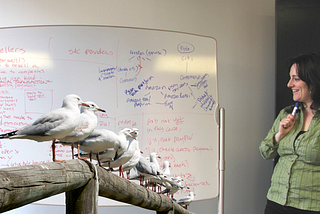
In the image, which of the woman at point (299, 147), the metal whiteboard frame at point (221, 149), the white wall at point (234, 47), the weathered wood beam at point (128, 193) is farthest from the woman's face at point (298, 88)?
the weathered wood beam at point (128, 193)

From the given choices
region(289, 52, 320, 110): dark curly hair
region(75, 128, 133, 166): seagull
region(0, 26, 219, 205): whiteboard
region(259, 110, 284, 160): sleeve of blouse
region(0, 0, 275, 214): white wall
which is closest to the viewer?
region(75, 128, 133, 166): seagull

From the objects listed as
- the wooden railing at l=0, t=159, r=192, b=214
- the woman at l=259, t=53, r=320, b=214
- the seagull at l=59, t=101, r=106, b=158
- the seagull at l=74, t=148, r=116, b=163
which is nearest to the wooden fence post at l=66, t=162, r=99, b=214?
the wooden railing at l=0, t=159, r=192, b=214

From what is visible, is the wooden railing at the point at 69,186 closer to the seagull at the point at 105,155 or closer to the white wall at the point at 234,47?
the seagull at the point at 105,155

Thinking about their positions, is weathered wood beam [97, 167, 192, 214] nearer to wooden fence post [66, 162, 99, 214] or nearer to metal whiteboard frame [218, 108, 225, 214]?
wooden fence post [66, 162, 99, 214]

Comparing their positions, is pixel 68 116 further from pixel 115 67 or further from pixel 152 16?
pixel 152 16

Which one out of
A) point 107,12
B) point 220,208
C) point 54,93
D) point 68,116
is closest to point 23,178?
point 68,116

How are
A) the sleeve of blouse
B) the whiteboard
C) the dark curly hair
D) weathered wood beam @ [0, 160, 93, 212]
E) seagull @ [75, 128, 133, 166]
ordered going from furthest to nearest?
1. the sleeve of blouse
2. the dark curly hair
3. the whiteboard
4. seagull @ [75, 128, 133, 166]
5. weathered wood beam @ [0, 160, 93, 212]

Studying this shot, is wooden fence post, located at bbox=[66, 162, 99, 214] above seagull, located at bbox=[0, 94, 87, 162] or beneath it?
beneath

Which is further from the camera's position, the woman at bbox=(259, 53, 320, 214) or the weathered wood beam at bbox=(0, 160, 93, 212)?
the woman at bbox=(259, 53, 320, 214)

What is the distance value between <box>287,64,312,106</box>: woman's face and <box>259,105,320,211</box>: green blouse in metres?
0.11

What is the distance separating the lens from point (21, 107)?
6.63 feet

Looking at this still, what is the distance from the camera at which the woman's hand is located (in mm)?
2410

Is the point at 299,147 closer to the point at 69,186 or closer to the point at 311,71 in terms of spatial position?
the point at 311,71

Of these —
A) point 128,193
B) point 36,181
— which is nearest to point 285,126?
point 128,193
